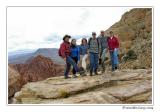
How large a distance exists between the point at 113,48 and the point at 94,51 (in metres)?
0.46

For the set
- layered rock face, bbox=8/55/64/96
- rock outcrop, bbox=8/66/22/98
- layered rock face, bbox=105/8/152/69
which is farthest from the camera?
layered rock face, bbox=8/55/64/96

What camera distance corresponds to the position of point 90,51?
16.3 m

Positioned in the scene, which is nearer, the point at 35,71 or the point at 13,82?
the point at 13,82

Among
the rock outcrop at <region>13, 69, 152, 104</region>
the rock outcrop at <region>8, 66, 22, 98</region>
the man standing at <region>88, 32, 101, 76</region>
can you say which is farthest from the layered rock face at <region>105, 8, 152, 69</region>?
the rock outcrop at <region>8, 66, 22, 98</region>

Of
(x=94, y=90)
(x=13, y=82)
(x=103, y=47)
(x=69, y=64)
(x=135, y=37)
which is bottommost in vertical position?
(x=94, y=90)

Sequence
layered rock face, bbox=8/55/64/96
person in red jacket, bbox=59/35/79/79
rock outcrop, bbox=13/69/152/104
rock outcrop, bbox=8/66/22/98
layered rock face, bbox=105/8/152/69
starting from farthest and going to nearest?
layered rock face, bbox=8/55/64/96
rock outcrop, bbox=8/66/22/98
person in red jacket, bbox=59/35/79/79
layered rock face, bbox=105/8/152/69
rock outcrop, bbox=13/69/152/104

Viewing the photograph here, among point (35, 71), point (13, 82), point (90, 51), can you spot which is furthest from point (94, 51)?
point (13, 82)

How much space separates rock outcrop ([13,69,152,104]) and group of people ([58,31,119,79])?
Result: 239 millimetres

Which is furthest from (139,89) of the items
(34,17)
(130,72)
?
(34,17)

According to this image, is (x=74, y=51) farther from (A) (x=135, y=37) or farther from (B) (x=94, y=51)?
(A) (x=135, y=37)

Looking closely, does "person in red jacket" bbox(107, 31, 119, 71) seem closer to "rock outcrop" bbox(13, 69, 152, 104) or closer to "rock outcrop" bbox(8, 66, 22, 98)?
"rock outcrop" bbox(13, 69, 152, 104)

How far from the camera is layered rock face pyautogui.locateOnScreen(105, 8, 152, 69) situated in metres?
16.1

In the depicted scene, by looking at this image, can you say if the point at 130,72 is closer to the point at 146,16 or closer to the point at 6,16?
the point at 146,16

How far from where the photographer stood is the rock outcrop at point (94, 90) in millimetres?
16000
